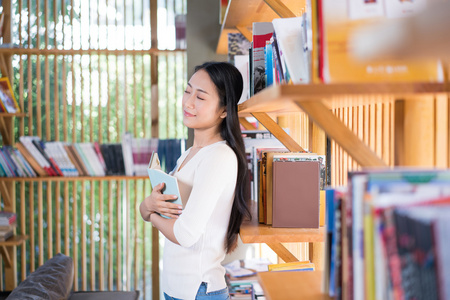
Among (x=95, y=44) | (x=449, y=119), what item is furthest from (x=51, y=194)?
(x=449, y=119)

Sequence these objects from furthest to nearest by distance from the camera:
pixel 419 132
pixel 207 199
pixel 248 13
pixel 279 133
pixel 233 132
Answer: pixel 248 13, pixel 279 133, pixel 233 132, pixel 207 199, pixel 419 132

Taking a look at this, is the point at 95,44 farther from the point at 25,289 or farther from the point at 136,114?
the point at 25,289

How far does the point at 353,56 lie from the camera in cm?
80

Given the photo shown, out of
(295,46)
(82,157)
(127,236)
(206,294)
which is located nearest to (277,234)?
(206,294)

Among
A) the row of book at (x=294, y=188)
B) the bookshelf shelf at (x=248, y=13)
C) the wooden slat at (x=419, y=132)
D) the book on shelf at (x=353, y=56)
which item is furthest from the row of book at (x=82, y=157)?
the book on shelf at (x=353, y=56)

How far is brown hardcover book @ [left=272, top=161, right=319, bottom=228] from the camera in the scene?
1.42m

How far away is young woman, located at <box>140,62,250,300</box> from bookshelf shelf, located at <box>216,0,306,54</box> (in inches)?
13.1

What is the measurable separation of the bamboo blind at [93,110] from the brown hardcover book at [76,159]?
0.70ft

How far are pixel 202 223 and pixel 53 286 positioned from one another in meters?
1.11

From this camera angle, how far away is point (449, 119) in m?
0.97

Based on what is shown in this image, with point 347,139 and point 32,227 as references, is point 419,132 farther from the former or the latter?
point 32,227

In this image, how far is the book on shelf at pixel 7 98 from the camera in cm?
345

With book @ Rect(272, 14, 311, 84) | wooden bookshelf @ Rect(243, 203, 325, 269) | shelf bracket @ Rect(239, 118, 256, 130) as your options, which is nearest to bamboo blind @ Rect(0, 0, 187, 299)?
shelf bracket @ Rect(239, 118, 256, 130)

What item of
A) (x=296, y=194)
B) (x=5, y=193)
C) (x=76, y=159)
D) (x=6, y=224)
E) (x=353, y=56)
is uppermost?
(x=353, y=56)
